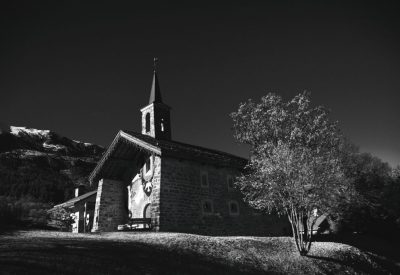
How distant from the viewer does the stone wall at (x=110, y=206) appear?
22734 mm

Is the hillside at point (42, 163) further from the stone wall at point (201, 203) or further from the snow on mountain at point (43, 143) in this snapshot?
the stone wall at point (201, 203)

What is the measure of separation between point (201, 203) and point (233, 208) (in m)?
2.92

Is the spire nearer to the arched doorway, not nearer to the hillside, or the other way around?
the arched doorway

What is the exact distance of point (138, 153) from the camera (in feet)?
77.9

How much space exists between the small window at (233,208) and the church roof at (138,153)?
2.74m

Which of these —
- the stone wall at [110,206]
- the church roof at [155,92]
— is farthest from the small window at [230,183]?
the church roof at [155,92]

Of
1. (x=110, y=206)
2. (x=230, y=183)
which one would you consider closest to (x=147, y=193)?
(x=110, y=206)

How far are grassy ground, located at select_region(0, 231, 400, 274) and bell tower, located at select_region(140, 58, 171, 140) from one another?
1377 centimetres

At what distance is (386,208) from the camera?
24.1 m

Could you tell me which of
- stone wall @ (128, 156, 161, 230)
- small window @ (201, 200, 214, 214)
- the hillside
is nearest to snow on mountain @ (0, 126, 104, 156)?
the hillside

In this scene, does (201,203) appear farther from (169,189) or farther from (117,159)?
(117,159)

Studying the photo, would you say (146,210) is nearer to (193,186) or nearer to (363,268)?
(193,186)

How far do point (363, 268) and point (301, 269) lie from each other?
15.8 ft

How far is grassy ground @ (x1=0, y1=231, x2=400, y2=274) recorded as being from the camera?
7703 mm
